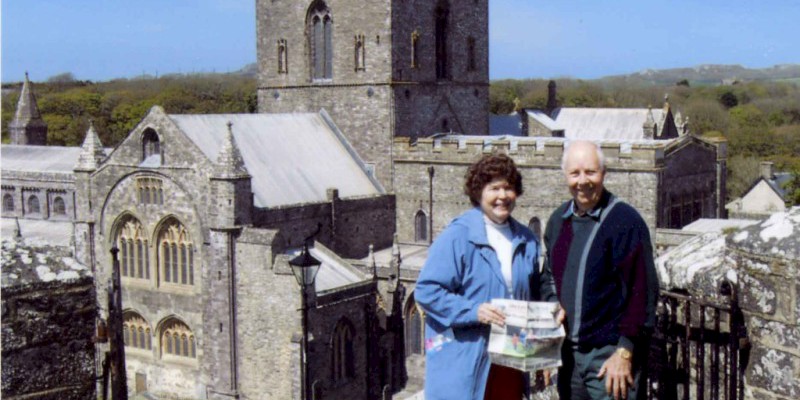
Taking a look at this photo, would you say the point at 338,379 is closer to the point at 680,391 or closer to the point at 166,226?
the point at 166,226

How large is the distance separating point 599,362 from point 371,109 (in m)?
23.8

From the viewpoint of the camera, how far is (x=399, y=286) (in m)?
24.2

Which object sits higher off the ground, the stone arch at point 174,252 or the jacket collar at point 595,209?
the jacket collar at point 595,209

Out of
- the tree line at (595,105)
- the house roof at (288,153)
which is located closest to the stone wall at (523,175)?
the house roof at (288,153)

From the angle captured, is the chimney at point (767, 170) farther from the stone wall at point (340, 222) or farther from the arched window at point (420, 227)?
the stone wall at point (340, 222)

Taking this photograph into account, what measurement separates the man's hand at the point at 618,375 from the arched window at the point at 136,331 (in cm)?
2071

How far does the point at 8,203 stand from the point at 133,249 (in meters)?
24.4

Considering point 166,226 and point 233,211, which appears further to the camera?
point 166,226

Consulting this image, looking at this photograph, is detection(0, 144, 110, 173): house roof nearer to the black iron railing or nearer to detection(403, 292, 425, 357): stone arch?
detection(403, 292, 425, 357): stone arch

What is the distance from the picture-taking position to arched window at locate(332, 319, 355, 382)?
22219 mm

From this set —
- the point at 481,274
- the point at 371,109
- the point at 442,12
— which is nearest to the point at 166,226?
the point at 371,109

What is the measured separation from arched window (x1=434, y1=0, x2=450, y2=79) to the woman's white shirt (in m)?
25.8

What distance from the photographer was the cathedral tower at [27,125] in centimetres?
5562

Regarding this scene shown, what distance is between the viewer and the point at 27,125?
55.7 m
